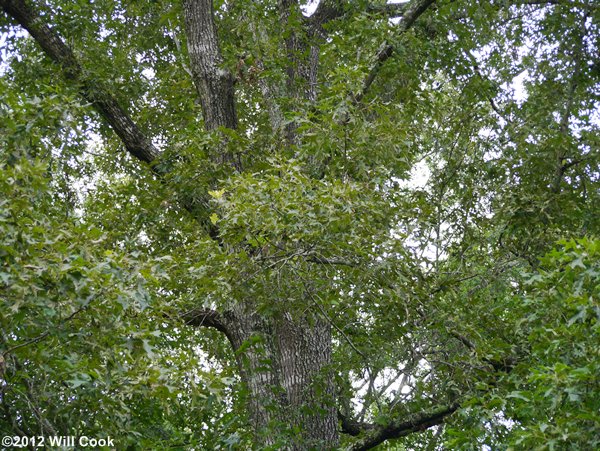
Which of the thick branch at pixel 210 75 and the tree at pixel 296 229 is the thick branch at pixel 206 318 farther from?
the thick branch at pixel 210 75

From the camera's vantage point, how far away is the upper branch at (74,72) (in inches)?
387

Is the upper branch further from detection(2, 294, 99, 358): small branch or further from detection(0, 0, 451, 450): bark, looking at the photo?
detection(2, 294, 99, 358): small branch

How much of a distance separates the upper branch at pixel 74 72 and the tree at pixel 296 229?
0.11 feet

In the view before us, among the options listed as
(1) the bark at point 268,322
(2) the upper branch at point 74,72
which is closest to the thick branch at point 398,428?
(1) the bark at point 268,322

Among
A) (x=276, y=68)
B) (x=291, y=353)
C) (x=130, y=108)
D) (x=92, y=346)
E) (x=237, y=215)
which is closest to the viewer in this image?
(x=92, y=346)

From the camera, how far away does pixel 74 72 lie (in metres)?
9.78

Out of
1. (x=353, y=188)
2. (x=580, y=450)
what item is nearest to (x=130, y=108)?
(x=353, y=188)

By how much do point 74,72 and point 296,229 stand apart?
4.05m

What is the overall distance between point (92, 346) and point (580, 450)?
3212mm

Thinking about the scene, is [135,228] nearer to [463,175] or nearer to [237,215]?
[237,215]

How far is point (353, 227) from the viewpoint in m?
7.30

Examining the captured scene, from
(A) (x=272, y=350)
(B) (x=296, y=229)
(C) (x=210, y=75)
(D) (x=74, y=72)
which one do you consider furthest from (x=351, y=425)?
(D) (x=74, y=72)

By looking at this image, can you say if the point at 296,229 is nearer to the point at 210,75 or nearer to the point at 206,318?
the point at 206,318

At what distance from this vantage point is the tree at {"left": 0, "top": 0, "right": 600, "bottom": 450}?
5.82 meters
